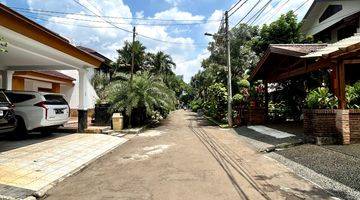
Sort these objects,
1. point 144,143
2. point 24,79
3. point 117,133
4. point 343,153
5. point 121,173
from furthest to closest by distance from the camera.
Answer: point 24,79 < point 117,133 < point 144,143 < point 343,153 < point 121,173

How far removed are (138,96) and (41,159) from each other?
10.2m

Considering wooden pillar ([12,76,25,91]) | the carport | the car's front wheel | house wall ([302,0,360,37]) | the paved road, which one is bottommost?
the paved road

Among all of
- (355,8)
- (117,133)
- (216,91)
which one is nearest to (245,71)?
(216,91)

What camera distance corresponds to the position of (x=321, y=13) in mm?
27141

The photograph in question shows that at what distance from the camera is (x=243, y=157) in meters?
10.0

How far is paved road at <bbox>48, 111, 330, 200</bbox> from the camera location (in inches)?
242

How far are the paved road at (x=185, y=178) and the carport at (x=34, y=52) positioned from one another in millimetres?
4344

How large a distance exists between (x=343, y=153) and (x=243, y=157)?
8.96ft

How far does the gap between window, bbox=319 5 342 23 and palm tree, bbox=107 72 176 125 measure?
48.2 feet

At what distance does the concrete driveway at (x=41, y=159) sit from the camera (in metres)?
6.51

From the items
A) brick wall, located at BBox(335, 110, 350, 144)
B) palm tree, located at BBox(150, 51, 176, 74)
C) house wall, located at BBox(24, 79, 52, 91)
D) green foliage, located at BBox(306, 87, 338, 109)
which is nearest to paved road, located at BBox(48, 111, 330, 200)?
brick wall, located at BBox(335, 110, 350, 144)

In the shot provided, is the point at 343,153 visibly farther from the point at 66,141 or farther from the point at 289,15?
the point at 289,15

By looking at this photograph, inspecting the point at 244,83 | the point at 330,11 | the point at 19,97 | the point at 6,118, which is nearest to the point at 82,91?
the point at 19,97

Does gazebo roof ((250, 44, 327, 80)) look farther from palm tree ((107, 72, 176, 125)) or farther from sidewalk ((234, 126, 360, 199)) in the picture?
palm tree ((107, 72, 176, 125))
